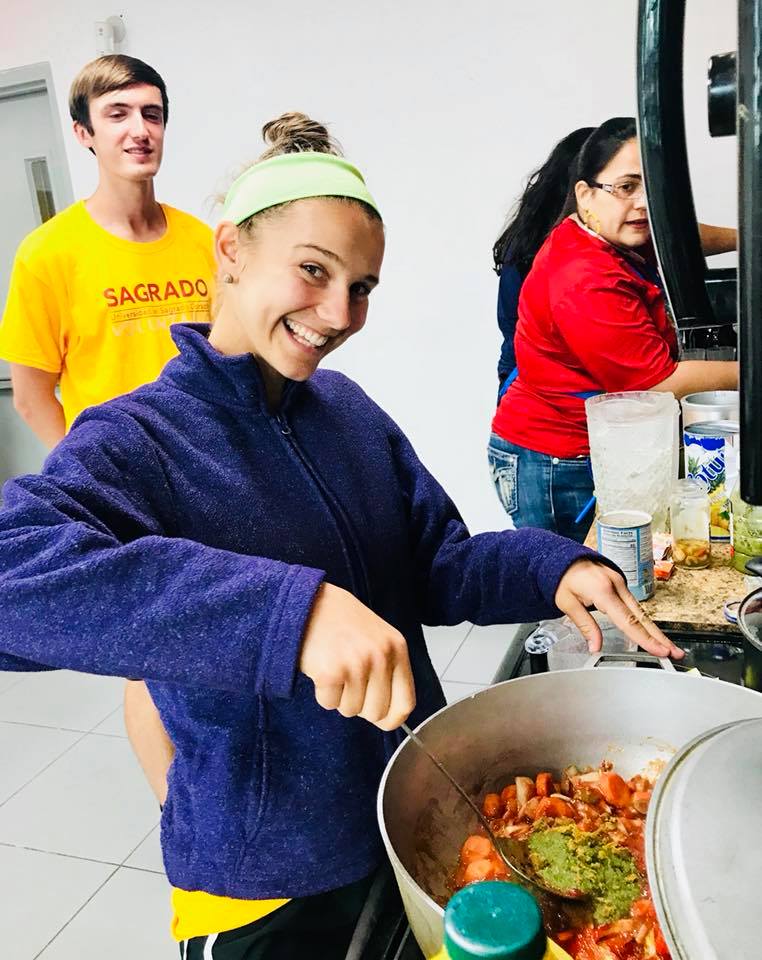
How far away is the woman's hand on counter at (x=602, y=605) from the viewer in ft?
2.76

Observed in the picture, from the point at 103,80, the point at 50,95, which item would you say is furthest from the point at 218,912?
the point at 50,95

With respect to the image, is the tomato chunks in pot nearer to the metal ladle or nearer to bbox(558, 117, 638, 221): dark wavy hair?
the metal ladle

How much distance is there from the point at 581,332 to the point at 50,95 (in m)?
2.74

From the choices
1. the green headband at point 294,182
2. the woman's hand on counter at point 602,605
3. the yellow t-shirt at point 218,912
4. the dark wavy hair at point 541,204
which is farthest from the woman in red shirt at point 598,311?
the yellow t-shirt at point 218,912

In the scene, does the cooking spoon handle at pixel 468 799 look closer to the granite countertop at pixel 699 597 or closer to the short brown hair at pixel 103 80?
the granite countertop at pixel 699 597

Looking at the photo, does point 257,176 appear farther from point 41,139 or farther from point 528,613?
point 41,139

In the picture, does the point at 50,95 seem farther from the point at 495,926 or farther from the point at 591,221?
the point at 495,926

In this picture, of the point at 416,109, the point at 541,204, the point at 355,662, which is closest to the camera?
the point at 355,662

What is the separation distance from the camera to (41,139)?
141 inches

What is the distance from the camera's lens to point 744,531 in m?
1.20

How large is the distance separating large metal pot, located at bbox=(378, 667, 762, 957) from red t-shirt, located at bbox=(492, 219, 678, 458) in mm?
1103

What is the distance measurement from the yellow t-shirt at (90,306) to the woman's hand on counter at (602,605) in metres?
1.46

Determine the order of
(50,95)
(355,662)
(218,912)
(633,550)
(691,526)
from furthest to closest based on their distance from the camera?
(50,95)
(691,526)
(633,550)
(218,912)
(355,662)

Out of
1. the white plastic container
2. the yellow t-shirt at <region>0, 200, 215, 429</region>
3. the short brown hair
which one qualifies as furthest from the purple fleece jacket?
the short brown hair
